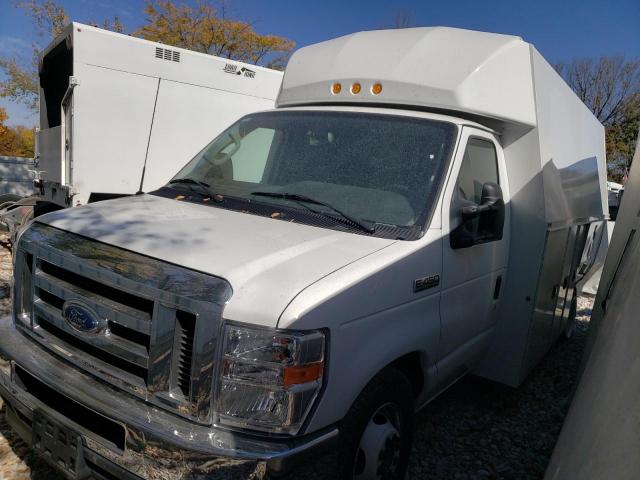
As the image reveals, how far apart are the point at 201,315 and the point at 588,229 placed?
5440 mm

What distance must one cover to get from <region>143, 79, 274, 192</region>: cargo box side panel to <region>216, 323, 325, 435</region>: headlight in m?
5.59

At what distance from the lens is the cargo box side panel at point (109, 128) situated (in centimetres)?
657

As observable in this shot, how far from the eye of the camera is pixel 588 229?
6.08 meters

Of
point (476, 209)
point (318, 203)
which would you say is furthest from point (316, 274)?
point (476, 209)

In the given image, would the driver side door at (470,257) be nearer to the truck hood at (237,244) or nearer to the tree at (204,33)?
the truck hood at (237,244)

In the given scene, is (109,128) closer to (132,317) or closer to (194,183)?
(194,183)

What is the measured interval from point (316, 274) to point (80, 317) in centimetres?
116

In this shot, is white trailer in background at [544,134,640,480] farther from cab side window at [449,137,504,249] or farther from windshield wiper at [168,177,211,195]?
windshield wiper at [168,177,211,195]

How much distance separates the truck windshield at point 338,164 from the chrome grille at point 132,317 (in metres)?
1.02

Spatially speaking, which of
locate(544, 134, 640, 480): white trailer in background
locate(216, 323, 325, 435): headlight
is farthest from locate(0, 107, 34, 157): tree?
locate(544, 134, 640, 480): white trailer in background

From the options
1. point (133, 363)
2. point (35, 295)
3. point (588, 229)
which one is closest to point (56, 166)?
point (35, 295)

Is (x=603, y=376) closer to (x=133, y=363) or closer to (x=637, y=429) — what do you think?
(x=637, y=429)

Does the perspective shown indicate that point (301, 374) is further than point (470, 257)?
No

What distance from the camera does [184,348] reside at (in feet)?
7.06
